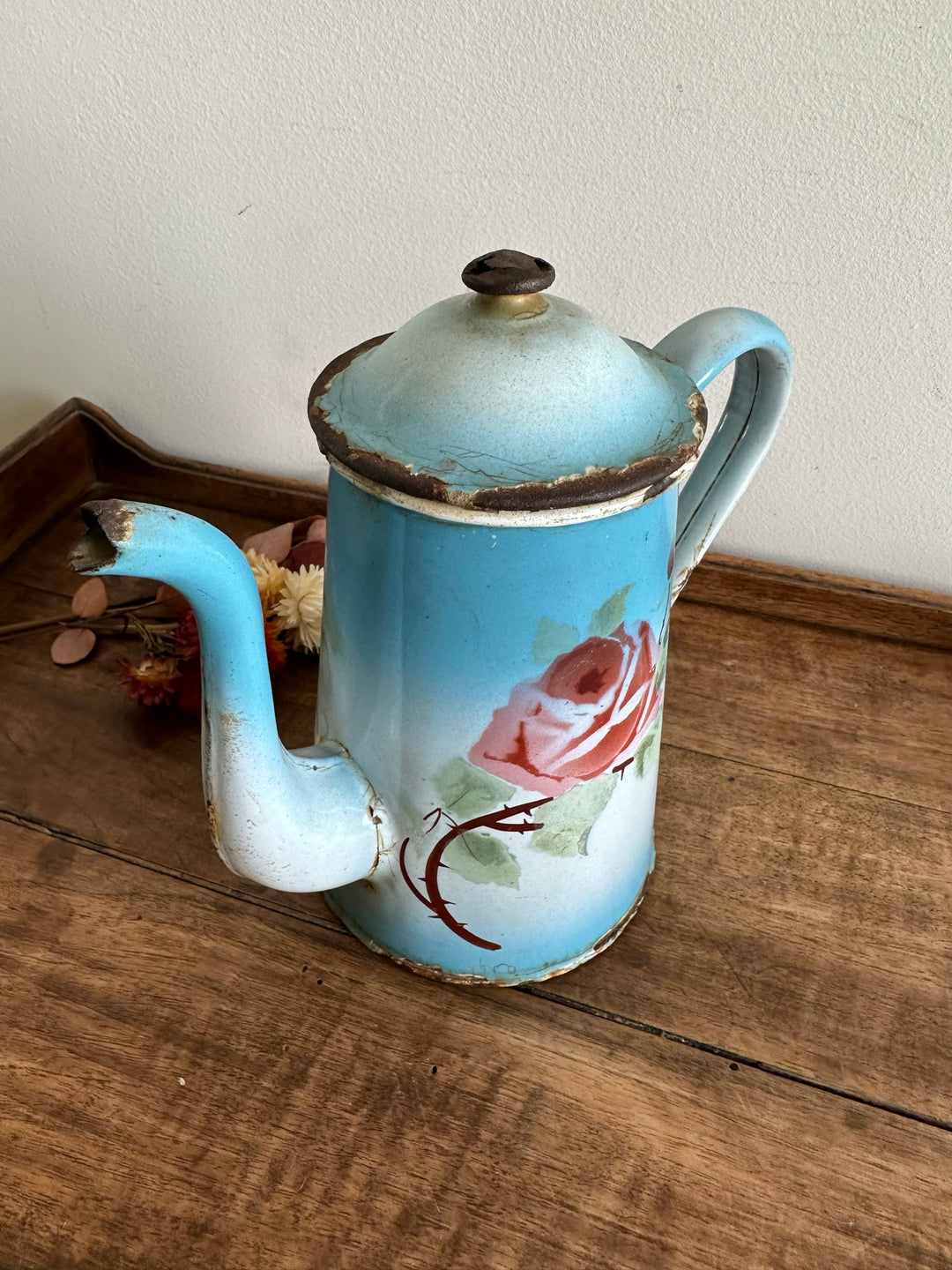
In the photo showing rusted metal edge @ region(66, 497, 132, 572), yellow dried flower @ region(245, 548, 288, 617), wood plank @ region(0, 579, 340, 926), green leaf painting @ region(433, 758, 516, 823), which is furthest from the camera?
yellow dried flower @ region(245, 548, 288, 617)

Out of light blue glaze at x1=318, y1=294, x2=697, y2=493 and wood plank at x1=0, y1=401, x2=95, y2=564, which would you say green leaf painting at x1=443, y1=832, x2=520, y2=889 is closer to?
light blue glaze at x1=318, y1=294, x2=697, y2=493

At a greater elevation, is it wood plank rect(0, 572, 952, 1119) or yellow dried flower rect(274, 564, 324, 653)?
yellow dried flower rect(274, 564, 324, 653)

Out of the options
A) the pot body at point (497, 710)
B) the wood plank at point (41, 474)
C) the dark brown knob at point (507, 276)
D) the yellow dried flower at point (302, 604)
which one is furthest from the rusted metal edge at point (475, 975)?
the wood plank at point (41, 474)

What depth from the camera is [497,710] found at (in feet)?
1.43

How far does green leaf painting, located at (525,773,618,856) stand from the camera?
47cm

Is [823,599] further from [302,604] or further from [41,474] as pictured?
[41,474]

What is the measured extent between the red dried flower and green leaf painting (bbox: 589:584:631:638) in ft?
1.11

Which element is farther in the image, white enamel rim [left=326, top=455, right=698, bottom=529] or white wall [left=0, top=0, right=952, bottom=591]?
white wall [left=0, top=0, right=952, bottom=591]

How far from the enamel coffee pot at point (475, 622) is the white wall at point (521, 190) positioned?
7.9 inches

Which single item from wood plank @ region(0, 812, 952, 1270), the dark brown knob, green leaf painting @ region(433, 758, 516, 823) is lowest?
wood plank @ region(0, 812, 952, 1270)

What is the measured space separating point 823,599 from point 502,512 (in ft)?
1.49

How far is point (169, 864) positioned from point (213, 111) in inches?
19.6

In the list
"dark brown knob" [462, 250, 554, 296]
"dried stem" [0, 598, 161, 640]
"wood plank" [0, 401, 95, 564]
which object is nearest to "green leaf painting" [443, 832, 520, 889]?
"dark brown knob" [462, 250, 554, 296]

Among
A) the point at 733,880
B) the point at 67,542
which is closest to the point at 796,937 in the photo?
the point at 733,880
